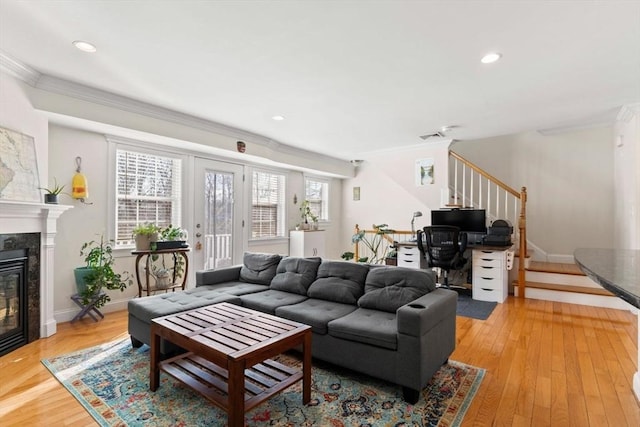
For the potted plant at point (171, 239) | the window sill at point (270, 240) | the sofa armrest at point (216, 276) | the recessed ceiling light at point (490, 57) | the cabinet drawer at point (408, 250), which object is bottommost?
the sofa armrest at point (216, 276)

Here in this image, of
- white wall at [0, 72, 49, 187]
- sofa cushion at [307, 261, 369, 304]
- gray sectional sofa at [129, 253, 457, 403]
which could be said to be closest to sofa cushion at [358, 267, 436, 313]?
gray sectional sofa at [129, 253, 457, 403]

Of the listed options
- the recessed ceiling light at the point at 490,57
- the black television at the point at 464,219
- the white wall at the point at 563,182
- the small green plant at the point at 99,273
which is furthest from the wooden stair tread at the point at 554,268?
the small green plant at the point at 99,273

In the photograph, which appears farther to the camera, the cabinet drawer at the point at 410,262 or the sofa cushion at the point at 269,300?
the cabinet drawer at the point at 410,262

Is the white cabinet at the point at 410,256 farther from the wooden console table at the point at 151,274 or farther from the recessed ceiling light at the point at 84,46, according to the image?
the recessed ceiling light at the point at 84,46

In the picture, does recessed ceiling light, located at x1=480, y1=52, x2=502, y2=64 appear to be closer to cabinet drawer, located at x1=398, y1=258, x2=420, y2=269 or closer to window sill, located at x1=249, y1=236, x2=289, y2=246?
cabinet drawer, located at x1=398, y1=258, x2=420, y2=269

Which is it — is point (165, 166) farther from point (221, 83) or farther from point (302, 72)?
point (302, 72)

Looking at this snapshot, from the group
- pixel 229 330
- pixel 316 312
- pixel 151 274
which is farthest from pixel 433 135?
pixel 151 274

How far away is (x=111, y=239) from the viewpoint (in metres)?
3.95

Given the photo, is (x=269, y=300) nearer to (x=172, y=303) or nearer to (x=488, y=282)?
(x=172, y=303)

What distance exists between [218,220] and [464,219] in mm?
3907

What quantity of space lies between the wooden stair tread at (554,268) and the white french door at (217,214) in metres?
4.63

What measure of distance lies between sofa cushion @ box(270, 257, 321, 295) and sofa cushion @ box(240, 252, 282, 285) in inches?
4.9

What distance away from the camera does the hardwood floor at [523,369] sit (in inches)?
76.5

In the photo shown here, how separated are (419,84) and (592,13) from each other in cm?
133
